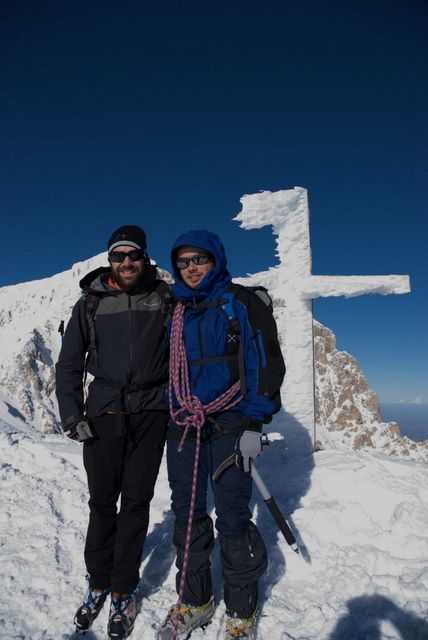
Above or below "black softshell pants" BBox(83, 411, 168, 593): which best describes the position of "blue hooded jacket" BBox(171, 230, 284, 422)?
above

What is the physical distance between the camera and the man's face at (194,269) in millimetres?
3434

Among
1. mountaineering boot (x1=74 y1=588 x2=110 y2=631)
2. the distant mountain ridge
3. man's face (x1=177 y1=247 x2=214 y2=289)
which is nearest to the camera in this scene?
mountaineering boot (x1=74 y1=588 x2=110 y2=631)

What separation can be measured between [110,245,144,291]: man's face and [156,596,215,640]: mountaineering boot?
2758 mm

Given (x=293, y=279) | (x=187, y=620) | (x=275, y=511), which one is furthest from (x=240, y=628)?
(x=293, y=279)

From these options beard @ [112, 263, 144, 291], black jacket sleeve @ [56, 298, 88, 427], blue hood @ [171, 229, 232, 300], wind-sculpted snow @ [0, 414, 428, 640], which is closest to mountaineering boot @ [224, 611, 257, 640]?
wind-sculpted snow @ [0, 414, 428, 640]

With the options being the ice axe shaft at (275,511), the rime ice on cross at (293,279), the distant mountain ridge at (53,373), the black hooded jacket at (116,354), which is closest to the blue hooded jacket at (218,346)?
the black hooded jacket at (116,354)

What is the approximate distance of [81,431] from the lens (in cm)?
333

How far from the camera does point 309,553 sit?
158 inches

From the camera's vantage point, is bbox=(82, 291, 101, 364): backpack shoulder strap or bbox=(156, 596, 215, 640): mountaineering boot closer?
bbox=(156, 596, 215, 640): mountaineering boot

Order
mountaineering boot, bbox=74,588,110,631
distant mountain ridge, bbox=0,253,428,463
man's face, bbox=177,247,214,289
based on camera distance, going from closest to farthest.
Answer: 1. mountaineering boot, bbox=74,588,110,631
2. man's face, bbox=177,247,214,289
3. distant mountain ridge, bbox=0,253,428,463

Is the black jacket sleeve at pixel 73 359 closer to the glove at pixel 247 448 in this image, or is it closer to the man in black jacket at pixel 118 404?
the man in black jacket at pixel 118 404

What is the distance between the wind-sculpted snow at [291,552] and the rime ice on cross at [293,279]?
49 centimetres

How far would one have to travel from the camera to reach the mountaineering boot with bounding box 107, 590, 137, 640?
3039 millimetres

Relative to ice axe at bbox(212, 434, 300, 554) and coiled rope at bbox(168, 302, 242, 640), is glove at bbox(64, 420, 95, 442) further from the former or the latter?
ice axe at bbox(212, 434, 300, 554)
